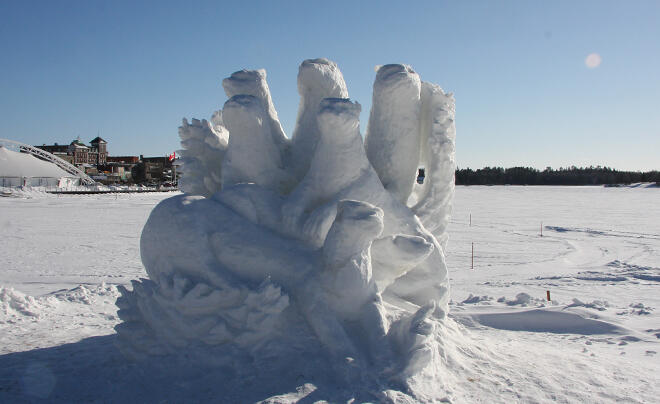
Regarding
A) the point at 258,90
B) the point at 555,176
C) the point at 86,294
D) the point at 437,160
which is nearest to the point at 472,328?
the point at 437,160

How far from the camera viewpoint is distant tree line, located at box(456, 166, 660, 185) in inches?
2242

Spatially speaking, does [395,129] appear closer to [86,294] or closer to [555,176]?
[86,294]

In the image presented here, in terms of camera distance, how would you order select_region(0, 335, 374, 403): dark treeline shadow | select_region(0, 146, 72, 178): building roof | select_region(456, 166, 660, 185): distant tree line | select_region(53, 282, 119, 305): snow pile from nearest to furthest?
select_region(0, 335, 374, 403): dark treeline shadow
select_region(53, 282, 119, 305): snow pile
select_region(0, 146, 72, 178): building roof
select_region(456, 166, 660, 185): distant tree line

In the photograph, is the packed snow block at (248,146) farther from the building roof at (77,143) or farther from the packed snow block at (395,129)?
the building roof at (77,143)

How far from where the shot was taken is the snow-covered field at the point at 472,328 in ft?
10.0

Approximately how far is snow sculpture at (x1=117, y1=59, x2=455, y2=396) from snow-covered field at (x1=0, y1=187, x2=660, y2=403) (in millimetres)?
268

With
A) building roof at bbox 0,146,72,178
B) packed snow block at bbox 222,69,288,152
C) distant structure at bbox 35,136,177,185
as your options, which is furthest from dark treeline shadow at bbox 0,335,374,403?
distant structure at bbox 35,136,177,185

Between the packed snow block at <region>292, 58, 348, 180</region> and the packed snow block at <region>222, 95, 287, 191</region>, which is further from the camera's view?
the packed snow block at <region>292, 58, 348, 180</region>

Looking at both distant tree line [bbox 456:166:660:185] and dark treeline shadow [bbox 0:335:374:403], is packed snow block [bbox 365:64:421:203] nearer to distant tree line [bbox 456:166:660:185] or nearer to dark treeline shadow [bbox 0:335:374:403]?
dark treeline shadow [bbox 0:335:374:403]

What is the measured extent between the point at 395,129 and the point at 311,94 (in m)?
0.85

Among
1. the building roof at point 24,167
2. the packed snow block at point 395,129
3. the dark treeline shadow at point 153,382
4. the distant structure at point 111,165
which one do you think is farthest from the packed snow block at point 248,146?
the distant structure at point 111,165

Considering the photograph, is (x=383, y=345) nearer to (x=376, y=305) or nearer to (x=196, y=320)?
(x=376, y=305)

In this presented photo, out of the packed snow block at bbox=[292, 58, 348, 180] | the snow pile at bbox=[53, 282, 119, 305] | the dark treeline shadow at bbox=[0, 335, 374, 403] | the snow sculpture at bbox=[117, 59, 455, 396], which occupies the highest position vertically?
the packed snow block at bbox=[292, 58, 348, 180]

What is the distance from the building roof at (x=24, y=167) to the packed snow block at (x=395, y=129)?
45.2m
